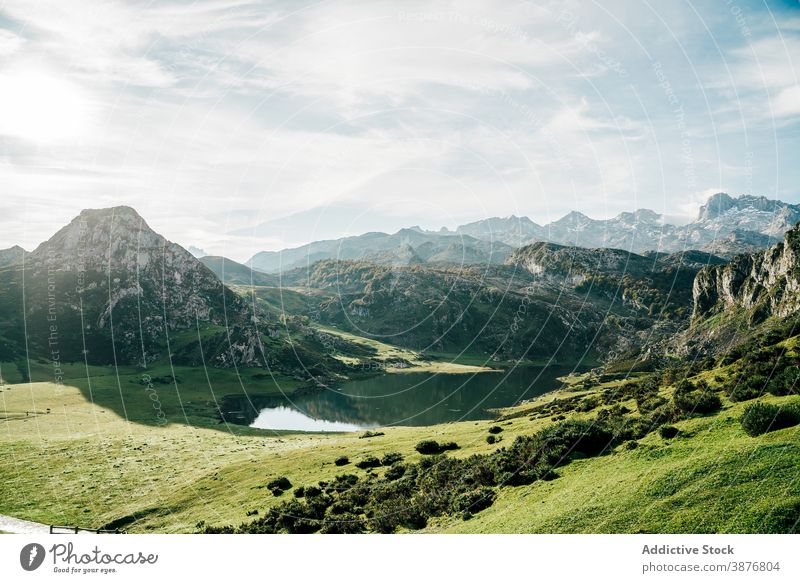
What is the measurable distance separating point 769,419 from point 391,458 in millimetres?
39464

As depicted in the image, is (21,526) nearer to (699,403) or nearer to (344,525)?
(344,525)

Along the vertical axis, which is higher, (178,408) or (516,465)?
(516,465)

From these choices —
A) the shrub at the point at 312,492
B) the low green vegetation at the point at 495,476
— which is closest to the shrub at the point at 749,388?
the low green vegetation at the point at 495,476

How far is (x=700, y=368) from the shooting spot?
207 ft

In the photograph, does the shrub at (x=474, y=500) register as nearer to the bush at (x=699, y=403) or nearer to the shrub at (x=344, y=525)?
the shrub at (x=344, y=525)

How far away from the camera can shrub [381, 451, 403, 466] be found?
55.2 m

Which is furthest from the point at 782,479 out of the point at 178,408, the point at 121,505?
the point at 178,408

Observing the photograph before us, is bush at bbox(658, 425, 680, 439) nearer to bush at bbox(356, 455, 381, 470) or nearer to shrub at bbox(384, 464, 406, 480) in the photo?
shrub at bbox(384, 464, 406, 480)

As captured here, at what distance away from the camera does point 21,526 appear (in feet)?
153

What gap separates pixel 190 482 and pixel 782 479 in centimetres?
6195

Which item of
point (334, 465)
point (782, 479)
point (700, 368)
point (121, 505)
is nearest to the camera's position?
point (782, 479)

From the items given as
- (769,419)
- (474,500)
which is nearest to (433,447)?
(474,500)
